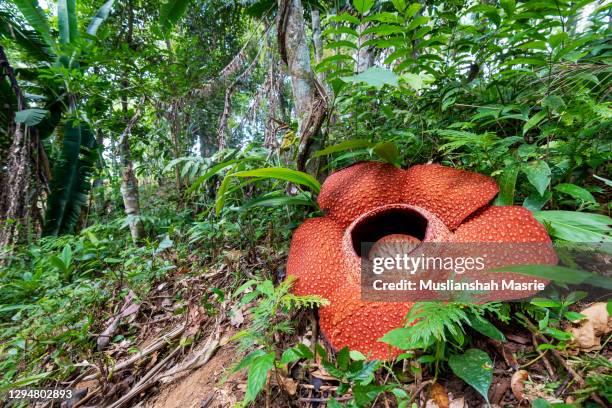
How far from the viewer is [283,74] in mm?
2410

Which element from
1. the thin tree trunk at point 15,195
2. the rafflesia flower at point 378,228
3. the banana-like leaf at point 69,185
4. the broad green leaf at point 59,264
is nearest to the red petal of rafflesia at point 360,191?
the rafflesia flower at point 378,228

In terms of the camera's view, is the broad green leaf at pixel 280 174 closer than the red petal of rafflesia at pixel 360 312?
No

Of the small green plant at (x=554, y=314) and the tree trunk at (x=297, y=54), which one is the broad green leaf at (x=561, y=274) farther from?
the tree trunk at (x=297, y=54)

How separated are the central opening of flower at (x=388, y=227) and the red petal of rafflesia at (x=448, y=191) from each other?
8 centimetres

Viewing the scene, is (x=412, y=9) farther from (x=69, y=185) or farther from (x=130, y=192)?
(x=69, y=185)

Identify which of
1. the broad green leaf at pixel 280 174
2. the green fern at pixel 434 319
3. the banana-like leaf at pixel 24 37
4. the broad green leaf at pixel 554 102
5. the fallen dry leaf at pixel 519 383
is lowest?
the fallen dry leaf at pixel 519 383

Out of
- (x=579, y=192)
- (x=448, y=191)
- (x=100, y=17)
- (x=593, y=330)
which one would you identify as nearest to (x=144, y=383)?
(x=448, y=191)

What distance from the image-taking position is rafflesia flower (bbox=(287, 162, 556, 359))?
995 millimetres

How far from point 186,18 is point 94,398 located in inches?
241

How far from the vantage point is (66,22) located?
17.1 ft

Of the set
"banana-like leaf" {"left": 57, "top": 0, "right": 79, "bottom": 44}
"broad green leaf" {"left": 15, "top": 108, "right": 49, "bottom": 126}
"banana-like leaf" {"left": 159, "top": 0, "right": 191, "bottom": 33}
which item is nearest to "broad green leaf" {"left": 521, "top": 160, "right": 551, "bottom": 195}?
"banana-like leaf" {"left": 159, "top": 0, "right": 191, "bottom": 33}

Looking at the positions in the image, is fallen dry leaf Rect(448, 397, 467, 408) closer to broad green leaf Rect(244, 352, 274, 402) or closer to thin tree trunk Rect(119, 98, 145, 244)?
broad green leaf Rect(244, 352, 274, 402)

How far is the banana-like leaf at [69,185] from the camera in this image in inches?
196

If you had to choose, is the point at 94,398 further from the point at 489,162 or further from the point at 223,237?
the point at 489,162
